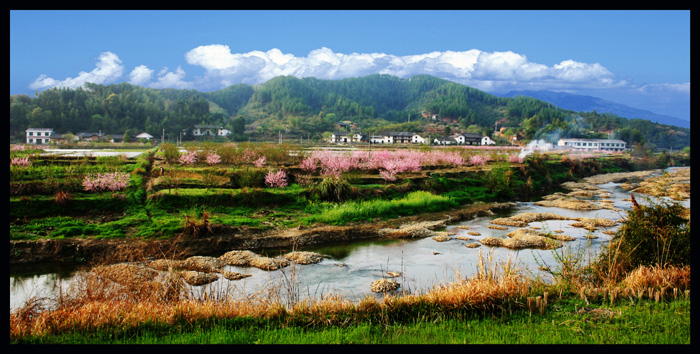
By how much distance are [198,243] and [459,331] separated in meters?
10.7

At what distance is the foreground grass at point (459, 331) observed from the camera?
5.65m

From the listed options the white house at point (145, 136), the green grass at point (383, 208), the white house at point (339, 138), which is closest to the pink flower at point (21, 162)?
the green grass at point (383, 208)

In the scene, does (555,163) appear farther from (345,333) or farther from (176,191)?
(345,333)

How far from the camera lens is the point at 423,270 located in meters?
12.1

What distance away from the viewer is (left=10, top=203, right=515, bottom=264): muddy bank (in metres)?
12.9

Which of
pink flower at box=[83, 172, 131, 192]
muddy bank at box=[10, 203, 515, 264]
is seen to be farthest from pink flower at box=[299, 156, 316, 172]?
pink flower at box=[83, 172, 131, 192]

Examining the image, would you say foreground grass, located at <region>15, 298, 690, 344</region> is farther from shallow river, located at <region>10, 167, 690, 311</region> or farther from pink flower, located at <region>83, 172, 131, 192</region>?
pink flower, located at <region>83, 172, 131, 192</region>

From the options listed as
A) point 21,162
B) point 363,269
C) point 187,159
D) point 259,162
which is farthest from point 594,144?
point 21,162

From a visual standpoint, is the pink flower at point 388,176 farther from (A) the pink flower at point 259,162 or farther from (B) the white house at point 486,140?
(B) the white house at point 486,140

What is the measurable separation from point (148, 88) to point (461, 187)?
5794 inches

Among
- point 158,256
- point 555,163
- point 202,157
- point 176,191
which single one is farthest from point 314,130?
point 158,256

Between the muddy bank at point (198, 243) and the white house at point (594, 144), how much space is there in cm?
7592
